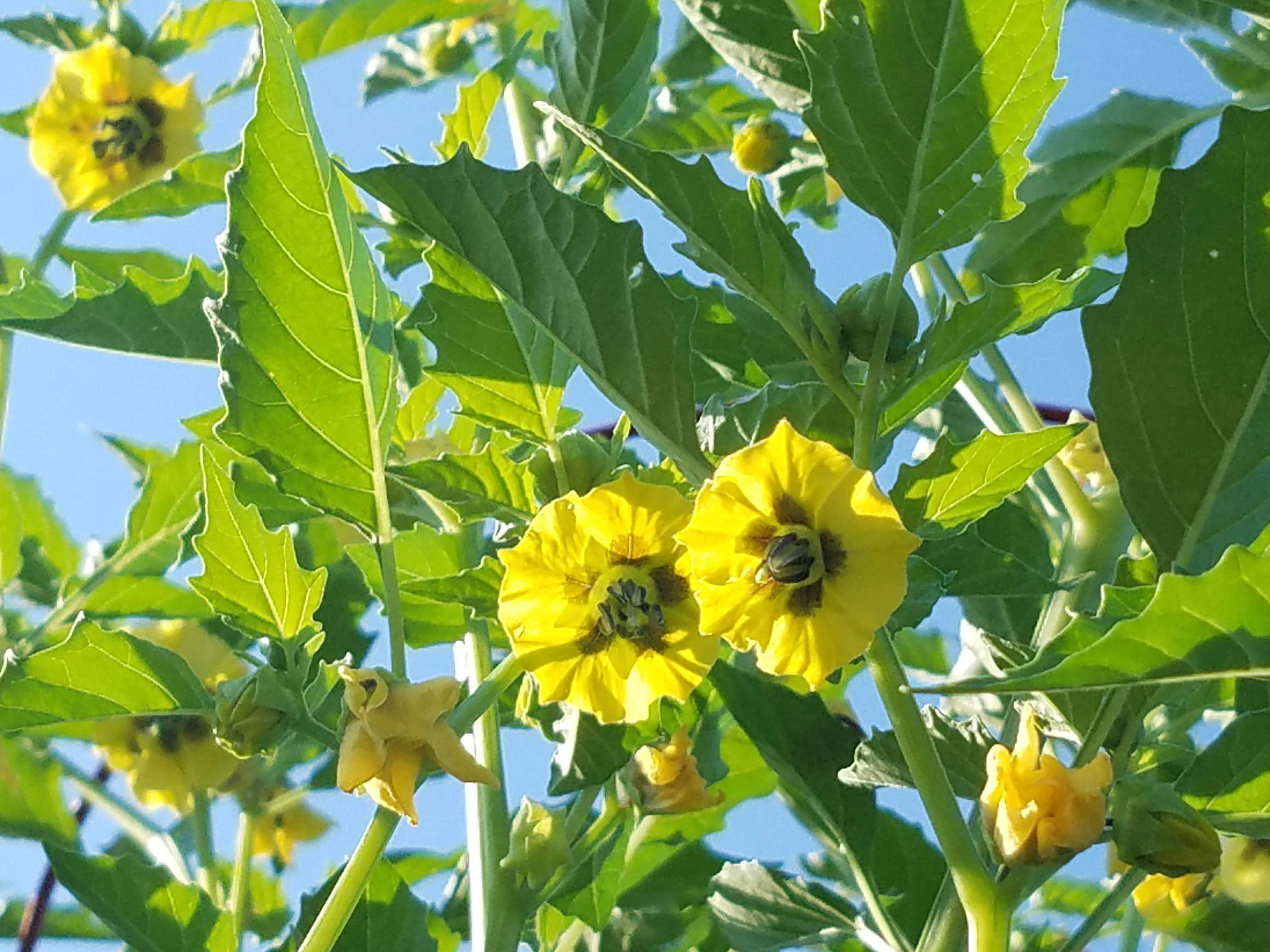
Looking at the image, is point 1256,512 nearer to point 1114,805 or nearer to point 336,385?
point 1114,805

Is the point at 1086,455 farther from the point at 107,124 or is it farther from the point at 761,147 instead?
the point at 107,124

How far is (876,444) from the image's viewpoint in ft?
1.68

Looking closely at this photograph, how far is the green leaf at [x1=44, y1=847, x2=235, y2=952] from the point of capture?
0.66 meters

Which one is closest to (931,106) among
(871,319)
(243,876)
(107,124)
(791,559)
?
(871,319)

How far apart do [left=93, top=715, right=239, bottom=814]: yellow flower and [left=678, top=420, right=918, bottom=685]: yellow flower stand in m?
0.58

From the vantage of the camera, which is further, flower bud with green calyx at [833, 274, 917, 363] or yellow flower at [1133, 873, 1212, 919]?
yellow flower at [1133, 873, 1212, 919]

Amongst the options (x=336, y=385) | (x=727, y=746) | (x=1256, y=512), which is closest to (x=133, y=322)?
(x=336, y=385)

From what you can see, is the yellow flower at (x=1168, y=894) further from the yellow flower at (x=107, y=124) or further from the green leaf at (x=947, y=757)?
the yellow flower at (x=107, y=124)

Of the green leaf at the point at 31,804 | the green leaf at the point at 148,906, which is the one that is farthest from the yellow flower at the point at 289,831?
the green leaf at the point at 148,906

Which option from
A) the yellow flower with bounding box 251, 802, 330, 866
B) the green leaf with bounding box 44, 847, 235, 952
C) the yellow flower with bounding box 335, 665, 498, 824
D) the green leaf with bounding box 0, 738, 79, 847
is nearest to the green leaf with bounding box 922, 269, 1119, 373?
the yellow flower with bounding box 335, 665, 498, 824

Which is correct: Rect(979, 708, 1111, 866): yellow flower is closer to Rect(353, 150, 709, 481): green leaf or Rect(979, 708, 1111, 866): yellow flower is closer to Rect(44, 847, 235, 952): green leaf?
Rect(353, 150, 709, 481): green leaf

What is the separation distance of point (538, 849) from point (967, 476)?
0.28 meters

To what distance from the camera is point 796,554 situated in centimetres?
51

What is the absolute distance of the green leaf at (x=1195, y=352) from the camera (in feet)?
1.63
